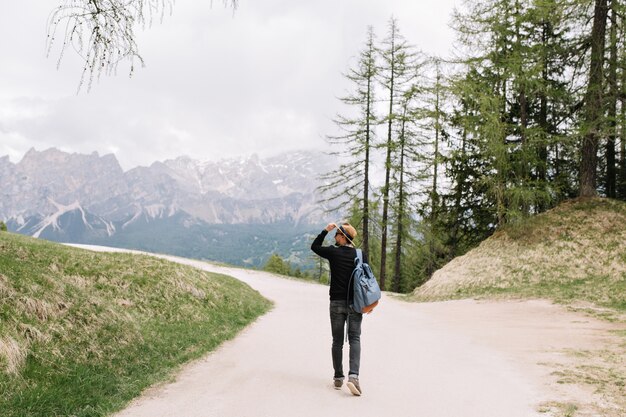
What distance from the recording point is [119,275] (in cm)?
1131

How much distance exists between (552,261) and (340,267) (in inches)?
590

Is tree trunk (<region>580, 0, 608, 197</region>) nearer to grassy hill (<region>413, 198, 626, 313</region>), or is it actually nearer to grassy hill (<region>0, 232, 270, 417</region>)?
grassy hill (<region>413, 198, 626, 313</region>)

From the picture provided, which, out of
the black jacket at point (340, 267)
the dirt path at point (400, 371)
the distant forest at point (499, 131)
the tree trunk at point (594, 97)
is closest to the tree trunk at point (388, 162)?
the distant forest at point (499, 131)

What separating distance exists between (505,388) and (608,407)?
122 cm

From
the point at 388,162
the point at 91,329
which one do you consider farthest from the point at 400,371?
the point at 388,162

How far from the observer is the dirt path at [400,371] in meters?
5.13

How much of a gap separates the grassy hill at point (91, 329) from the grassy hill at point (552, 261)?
10437 mm

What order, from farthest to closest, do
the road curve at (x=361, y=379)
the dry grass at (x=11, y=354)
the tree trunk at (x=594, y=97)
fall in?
the tree trunk at (x=594, y=97), the dry grass at (x=11, y=354), the road curve at (x=361, y=379)

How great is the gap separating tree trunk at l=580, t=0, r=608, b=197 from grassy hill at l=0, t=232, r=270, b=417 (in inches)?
654

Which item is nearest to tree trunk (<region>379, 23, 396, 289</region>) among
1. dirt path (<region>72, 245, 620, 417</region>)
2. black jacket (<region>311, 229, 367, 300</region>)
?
dirt path (<region>72, 245, 620, 417</region>)

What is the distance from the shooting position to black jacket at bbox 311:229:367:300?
5.85 m

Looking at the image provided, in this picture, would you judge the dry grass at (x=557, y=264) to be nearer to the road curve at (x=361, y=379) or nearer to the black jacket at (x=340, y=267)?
the road curve at (x=361, y=379)

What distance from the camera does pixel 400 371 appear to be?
6.87 meters

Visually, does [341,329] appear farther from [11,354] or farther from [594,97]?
[594,97]
